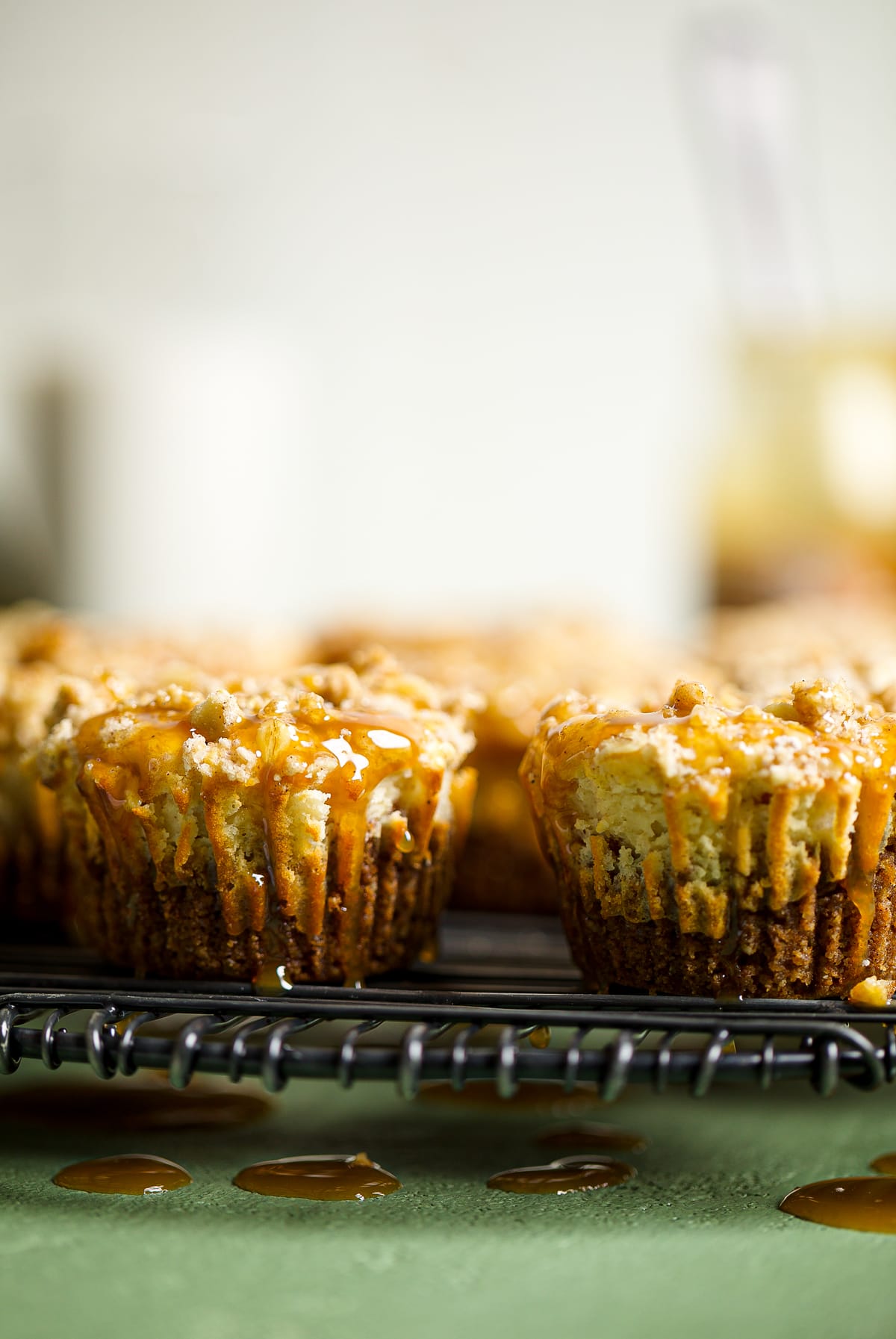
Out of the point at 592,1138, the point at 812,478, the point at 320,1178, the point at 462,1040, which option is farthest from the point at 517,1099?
the point at 812,478

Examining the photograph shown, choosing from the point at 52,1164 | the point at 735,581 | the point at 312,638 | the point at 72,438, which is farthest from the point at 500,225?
the point at 52,1164

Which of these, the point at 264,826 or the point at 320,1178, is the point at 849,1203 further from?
the point at 264,826

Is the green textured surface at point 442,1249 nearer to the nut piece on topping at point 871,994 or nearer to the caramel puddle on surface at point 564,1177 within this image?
the caramel puddle on surface at point 564,1177

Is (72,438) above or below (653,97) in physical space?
below

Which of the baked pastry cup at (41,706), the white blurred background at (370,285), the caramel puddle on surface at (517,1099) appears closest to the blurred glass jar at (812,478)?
the white blurred background at (370,285)

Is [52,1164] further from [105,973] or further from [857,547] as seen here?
[857,547]

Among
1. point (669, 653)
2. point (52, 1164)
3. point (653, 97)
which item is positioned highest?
point (653, 97)

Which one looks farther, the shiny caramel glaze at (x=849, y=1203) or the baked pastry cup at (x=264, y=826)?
the baked pastry cup at (x=264, y=826)
